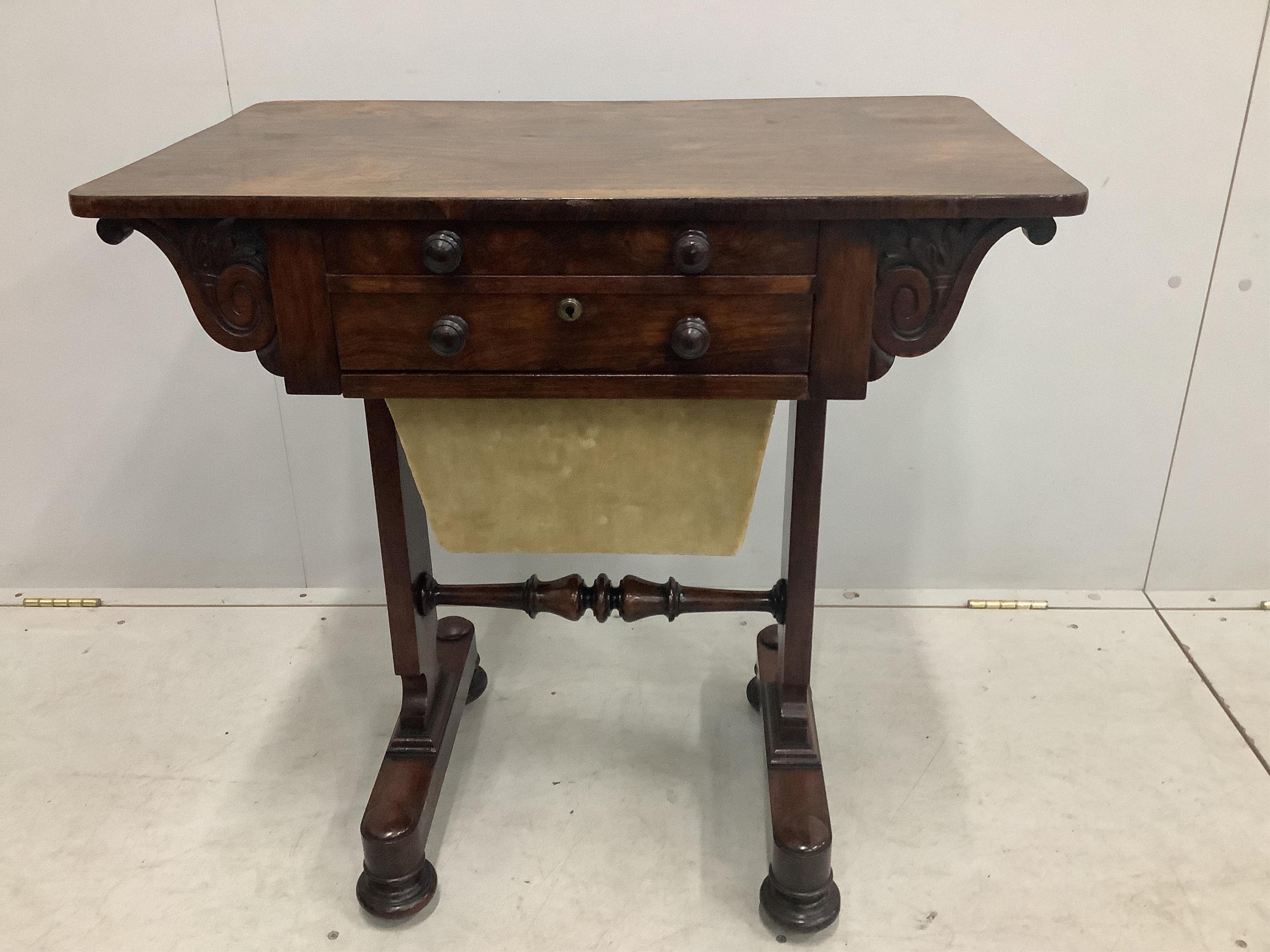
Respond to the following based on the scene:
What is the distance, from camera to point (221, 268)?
1360 mm

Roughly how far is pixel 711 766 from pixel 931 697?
491 mm

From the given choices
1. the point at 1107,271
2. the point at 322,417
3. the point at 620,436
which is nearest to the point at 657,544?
the point at 620,436

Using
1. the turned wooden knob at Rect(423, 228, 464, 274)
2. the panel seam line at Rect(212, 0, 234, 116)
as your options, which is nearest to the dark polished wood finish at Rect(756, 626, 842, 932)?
the turned wooden knob at Rect(423, 228, 464, 274)

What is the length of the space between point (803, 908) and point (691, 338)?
872 mm

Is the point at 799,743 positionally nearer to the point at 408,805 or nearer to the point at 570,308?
the point at 408,805

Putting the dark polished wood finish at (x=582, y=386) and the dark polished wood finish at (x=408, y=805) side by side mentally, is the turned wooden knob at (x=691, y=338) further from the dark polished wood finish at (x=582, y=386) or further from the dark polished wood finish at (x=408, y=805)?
the dark polished wood finish at (x=408, y=805)

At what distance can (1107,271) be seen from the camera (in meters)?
2.19

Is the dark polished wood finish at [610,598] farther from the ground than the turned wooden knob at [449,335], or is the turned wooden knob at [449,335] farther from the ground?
the turned wooden knob at [449,335]

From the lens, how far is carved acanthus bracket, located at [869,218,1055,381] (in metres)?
1.30

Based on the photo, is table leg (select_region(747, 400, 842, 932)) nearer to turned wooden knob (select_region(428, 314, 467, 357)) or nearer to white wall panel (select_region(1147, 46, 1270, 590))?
turned wooden knob (select_region(428, 314, 467, 357))

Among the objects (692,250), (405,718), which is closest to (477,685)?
(405,718)

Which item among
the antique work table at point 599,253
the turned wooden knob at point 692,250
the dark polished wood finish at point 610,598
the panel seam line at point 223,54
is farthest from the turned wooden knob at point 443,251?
the panel seam line at point 223,54

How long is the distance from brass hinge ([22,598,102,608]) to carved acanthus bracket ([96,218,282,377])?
1.37 m

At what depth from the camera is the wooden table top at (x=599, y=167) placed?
49.7 inches
